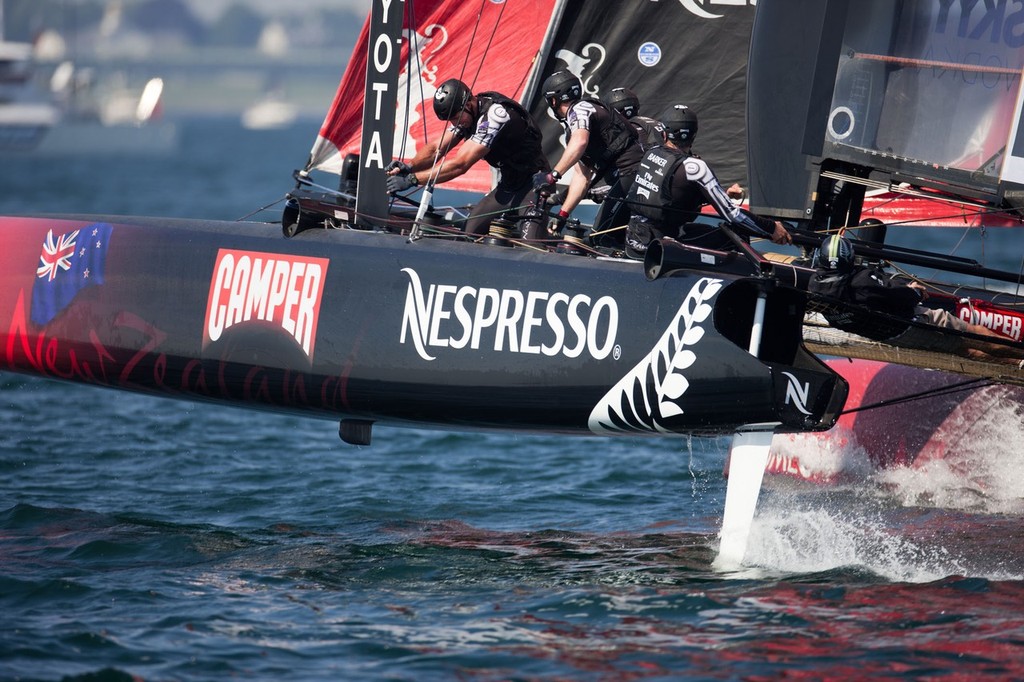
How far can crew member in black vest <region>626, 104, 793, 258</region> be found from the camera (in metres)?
6.37

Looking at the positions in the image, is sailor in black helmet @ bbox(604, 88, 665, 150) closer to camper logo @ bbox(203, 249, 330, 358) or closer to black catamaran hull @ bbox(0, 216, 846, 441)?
black catamaran hull @ bbox(0, 216, 846, 441)

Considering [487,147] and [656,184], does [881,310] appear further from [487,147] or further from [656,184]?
[487,147]

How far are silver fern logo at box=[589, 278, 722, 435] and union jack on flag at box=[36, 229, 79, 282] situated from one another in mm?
→ 3192

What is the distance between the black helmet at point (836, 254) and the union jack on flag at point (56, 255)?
3.97 meters

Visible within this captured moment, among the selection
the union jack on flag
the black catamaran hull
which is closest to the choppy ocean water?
the black catamaran hull

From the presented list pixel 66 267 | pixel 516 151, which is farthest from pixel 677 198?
pixel 66 267

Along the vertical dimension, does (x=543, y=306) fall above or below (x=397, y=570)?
above

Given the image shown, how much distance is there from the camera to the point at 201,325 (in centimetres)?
700

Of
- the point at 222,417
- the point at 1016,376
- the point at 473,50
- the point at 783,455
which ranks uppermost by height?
the point at 473,50

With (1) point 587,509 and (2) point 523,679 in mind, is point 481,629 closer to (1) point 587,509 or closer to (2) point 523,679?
(2) point 523,679

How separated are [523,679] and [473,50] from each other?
539 centimetres

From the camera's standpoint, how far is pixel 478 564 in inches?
245

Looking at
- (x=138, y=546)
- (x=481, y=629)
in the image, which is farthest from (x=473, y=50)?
(x=481, y=629)

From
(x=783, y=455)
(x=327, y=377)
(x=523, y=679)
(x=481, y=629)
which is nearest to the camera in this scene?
(x=523, y=679)
